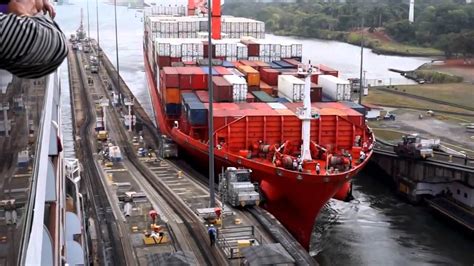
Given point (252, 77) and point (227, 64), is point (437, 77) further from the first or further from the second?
point (252, 77)

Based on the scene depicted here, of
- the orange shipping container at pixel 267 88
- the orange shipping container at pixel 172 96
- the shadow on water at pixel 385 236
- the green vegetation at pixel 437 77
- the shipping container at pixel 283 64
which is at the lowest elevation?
the shadow on water at pixel 385 236

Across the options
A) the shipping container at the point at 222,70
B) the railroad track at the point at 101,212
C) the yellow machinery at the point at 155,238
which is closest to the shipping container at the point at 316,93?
the shipping container at the point at 222,70

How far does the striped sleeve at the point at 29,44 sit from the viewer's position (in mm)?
1860

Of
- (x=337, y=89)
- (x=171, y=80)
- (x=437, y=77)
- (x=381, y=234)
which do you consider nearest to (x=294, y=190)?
(x=381, y=234)

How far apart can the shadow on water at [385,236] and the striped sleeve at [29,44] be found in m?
21.3

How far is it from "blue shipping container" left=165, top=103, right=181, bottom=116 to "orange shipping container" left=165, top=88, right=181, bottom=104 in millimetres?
283

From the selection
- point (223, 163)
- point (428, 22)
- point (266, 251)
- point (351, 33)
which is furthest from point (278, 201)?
point (351, 33)

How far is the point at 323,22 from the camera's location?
12738 centimetres

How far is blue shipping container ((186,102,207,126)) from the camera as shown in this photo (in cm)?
2653

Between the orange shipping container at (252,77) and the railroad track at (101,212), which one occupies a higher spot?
the orange shipping container at (252,77)

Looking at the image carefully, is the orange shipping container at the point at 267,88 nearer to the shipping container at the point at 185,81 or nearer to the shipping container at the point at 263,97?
the shipping container at the point at 263,97

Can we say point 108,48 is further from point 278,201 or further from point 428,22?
point 278,201

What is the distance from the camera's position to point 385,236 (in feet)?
82.6

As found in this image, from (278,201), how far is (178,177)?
189 inches
